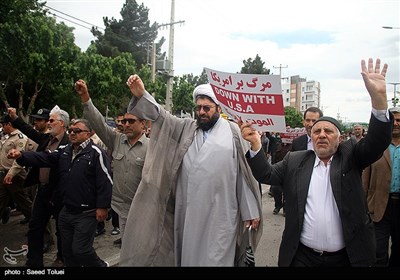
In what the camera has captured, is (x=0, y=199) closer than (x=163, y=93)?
Yes

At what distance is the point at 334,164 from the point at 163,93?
32882 mm

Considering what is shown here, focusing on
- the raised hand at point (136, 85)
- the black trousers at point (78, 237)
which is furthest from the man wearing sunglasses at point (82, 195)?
the raised hand at point (136, 85)

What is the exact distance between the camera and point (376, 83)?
2.50 metres

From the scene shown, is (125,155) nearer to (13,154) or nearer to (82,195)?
(82,195)

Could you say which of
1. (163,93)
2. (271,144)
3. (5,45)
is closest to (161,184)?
(271,144)

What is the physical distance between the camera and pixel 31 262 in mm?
4574

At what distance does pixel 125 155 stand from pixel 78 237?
0.96 metres

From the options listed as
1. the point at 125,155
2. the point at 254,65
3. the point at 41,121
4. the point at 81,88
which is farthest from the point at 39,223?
the point at 254,65

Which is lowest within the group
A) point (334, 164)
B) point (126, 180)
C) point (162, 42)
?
point (126, 180)

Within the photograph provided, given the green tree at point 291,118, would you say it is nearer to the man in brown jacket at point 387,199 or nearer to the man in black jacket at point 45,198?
the man in brown jacket at point 387,199

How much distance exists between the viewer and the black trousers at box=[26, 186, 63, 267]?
4602 mm

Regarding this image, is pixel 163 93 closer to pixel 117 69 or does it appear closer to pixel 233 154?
pixel 117 69

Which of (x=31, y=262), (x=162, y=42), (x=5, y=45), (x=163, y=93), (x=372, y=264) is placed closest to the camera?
(x=372, y=264)

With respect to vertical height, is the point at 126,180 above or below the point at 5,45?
below
